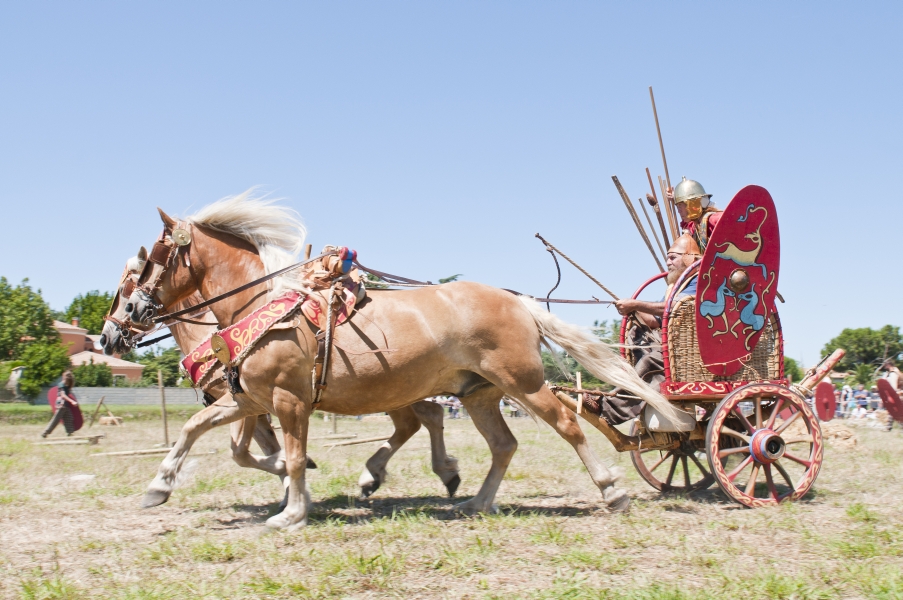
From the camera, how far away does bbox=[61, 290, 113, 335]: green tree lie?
78625 mm

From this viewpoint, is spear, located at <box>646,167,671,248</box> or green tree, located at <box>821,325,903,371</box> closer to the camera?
spear, located at <box>646,167,671,248</box>

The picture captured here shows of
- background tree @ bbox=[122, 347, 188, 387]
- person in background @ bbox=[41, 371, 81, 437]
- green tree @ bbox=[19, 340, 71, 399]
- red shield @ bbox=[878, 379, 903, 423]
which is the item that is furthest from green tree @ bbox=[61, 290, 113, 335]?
red shield @ bbox=[878, 379, 903, 423]

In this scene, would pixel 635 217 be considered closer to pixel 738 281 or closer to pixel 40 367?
pixel 738 281

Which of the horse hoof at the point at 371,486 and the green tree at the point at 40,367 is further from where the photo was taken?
the green tree at the point at 40,367

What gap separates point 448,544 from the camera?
4984mm

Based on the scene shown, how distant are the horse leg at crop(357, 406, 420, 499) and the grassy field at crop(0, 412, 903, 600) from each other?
0.18 metres

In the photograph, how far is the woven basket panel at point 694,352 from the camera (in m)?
6.44

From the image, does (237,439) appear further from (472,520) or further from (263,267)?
(472,520)

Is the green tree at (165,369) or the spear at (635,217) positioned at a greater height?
the spear at (635,217)

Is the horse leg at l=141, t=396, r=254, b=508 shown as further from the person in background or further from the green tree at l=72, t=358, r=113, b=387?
the green tree at l=72, t=358, r=113, b=387

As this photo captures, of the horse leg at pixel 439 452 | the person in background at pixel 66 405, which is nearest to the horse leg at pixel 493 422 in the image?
the horse leg at pixel 439 452

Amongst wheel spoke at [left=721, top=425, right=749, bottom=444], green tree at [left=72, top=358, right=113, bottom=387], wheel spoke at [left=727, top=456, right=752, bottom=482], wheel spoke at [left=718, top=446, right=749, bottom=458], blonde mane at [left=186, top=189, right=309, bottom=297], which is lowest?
green tree at [left=72, top=358, right=113, bottom=387]

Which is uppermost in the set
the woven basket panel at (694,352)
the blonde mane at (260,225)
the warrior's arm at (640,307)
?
the blonde mane at (260,225)

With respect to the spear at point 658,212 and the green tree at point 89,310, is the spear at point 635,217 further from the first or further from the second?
the green tree at point 89,310
